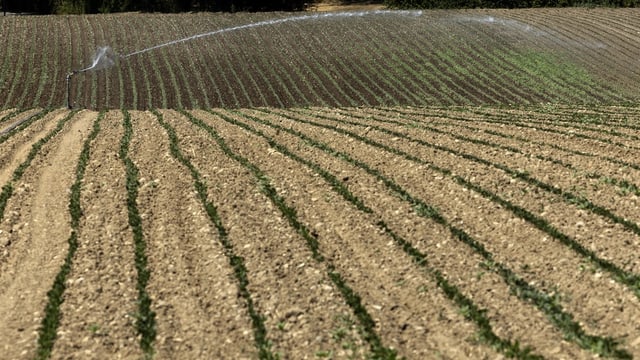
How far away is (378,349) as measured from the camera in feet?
30.3

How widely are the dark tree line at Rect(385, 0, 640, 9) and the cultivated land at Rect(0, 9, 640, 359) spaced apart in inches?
1735

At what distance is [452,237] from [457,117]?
1248 centimetres

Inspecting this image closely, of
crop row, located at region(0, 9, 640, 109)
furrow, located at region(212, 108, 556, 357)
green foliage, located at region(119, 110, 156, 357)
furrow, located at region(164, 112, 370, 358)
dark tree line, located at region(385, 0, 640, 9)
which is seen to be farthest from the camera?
dark tree line, located at region(385, 0, 640, 9)

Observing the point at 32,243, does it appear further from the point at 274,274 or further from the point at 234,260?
the point at 274,274

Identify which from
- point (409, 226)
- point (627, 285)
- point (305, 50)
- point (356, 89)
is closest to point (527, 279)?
point (627, 285)

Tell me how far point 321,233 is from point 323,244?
55cm

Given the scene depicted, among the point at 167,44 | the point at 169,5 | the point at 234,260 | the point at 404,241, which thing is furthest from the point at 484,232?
the point at 169,5

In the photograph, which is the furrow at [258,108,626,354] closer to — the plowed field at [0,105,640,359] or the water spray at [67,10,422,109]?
the plowed field at [0,105,640,359]

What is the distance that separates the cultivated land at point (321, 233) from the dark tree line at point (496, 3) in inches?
1735

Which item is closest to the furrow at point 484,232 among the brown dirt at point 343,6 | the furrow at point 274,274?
the furrow at point 274,274

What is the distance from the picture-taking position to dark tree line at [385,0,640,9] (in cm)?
7044

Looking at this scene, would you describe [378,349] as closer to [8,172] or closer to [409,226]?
[409,226]

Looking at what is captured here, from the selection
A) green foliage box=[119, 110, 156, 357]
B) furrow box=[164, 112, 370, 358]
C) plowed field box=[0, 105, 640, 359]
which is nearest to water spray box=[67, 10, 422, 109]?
green foliage box=[119, 110, 156, 357]

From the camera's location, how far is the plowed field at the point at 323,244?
31.7ft
